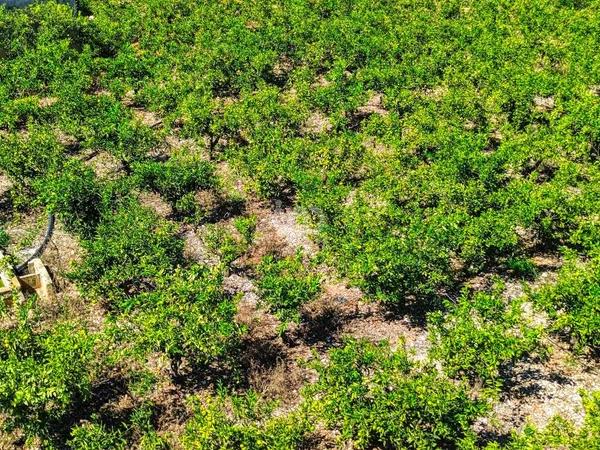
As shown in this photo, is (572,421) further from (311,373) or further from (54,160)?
(54,160)

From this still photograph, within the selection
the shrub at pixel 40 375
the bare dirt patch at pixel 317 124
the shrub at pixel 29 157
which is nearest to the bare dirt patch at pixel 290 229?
the bare dirt patch at pixel 317 124

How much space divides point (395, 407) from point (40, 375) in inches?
301

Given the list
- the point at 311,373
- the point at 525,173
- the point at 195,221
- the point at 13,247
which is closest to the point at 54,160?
the point at 13,247

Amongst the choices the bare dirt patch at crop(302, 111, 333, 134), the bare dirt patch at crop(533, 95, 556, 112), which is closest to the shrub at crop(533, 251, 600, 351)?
the bare dirt patch at crop(302, 111, 333, 134)

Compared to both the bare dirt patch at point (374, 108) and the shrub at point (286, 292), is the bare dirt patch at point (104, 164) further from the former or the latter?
the bare dirt patch at point (374, 108)

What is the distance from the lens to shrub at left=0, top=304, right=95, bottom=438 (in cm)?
1116

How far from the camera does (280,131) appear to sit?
878 inches

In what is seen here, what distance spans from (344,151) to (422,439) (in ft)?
41.2

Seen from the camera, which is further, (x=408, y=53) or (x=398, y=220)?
(x=408, y=53)

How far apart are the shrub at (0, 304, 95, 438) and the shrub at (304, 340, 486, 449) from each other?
5.27 metres

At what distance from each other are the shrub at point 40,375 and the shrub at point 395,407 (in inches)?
208

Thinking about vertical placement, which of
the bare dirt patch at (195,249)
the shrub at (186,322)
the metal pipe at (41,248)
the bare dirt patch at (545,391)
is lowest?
the bare dirt patch at (545,391)

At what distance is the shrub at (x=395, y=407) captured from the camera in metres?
10.9

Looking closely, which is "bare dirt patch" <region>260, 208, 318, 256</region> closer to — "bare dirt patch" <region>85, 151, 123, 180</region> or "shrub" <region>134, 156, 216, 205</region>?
"shrub" <region>134, 156, 216, 205</region>
